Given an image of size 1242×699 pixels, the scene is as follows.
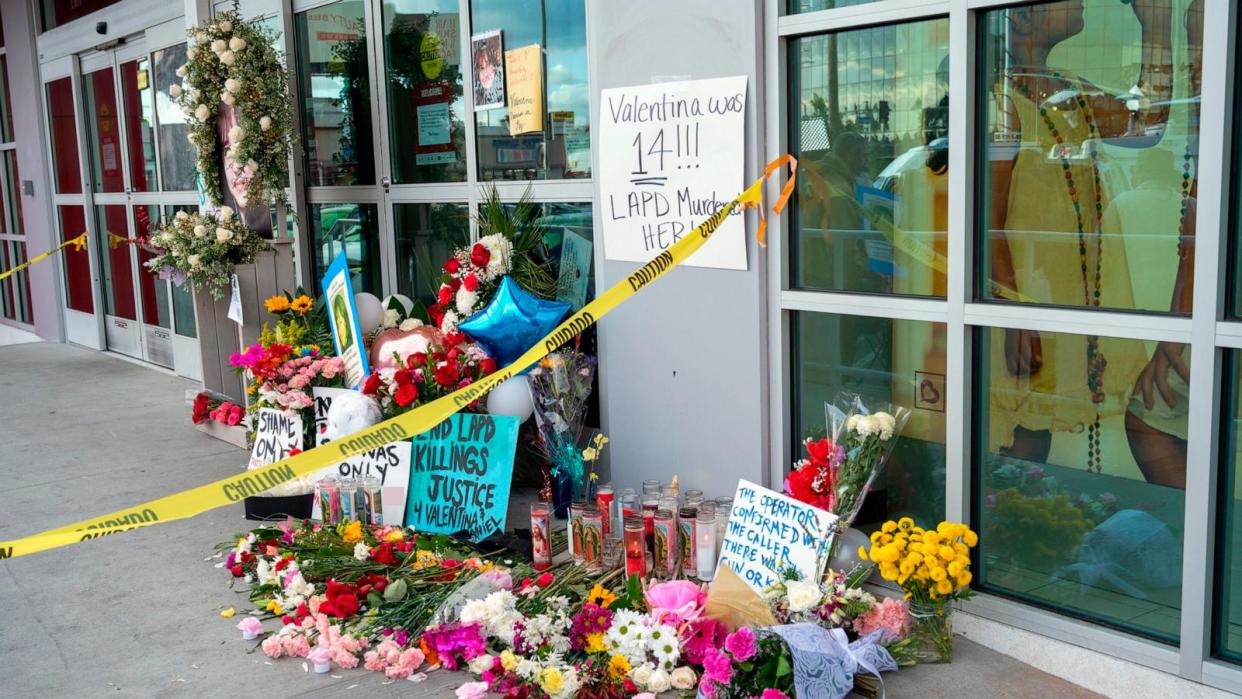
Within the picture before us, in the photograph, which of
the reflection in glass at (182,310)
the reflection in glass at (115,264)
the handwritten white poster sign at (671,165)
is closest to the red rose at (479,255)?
the handwritten white poster sign at (671,165)

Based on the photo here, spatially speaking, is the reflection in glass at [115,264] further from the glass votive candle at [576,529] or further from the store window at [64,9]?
the glass votive candle at [576,529]

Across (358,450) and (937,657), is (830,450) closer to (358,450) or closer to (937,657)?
(937,657)

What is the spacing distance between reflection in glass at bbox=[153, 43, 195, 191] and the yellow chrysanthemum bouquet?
21.4ft

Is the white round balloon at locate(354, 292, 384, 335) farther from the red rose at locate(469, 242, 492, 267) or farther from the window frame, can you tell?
the window frame

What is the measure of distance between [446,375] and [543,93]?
54.8 inches

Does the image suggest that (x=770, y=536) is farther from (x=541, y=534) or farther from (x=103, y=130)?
(x=103, y=130)

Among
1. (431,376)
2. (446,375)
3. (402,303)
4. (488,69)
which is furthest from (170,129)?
(446,375)

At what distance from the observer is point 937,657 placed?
11.0 feet

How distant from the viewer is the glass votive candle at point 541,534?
4125mm

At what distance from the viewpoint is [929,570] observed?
3.26 metres

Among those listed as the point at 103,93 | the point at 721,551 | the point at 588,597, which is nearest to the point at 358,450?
the point at 588,597

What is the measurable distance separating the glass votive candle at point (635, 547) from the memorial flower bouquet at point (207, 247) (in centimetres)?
336

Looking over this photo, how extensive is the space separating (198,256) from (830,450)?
3.96m

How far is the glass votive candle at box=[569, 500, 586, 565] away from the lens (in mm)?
4090
